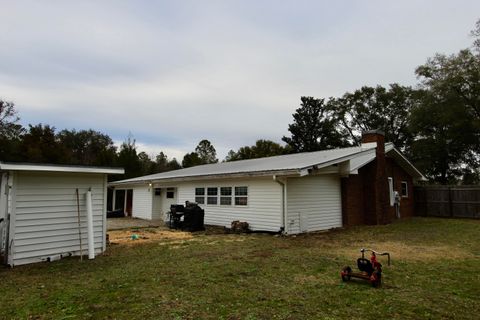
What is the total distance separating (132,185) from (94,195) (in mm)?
13793

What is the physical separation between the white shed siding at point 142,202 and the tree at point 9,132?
14.7 m

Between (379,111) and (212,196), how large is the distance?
31.7 meters

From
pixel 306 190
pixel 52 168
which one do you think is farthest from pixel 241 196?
pixel 52 168

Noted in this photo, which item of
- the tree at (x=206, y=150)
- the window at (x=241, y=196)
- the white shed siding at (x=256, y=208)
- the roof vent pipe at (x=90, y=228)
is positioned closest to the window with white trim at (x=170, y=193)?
the white shed siding at (x=256, y=208)

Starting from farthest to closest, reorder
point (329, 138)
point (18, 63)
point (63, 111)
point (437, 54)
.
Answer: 1. point (329, 138)
2. point (437, 54)
3. point (63, 111)
4. point (18, 63)

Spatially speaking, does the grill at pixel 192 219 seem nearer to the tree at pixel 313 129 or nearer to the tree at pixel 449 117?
the tree at pixel 449 117

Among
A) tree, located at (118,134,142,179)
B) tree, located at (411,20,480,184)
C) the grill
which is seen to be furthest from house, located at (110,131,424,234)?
tree, located at (118,134,142,179)

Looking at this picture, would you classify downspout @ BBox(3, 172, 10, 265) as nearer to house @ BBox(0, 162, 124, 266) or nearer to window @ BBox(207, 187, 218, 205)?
house @ BBox(0, 162, 124, 266)

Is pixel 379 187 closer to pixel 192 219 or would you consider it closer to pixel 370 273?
pixel 192 219

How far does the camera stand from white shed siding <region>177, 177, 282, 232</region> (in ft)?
41.2

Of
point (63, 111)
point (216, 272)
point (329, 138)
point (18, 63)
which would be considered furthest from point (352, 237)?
point (329, 138)

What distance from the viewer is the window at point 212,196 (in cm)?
1562

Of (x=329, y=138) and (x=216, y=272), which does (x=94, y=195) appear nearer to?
(x=216, y=272)

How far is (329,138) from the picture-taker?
145 ft
